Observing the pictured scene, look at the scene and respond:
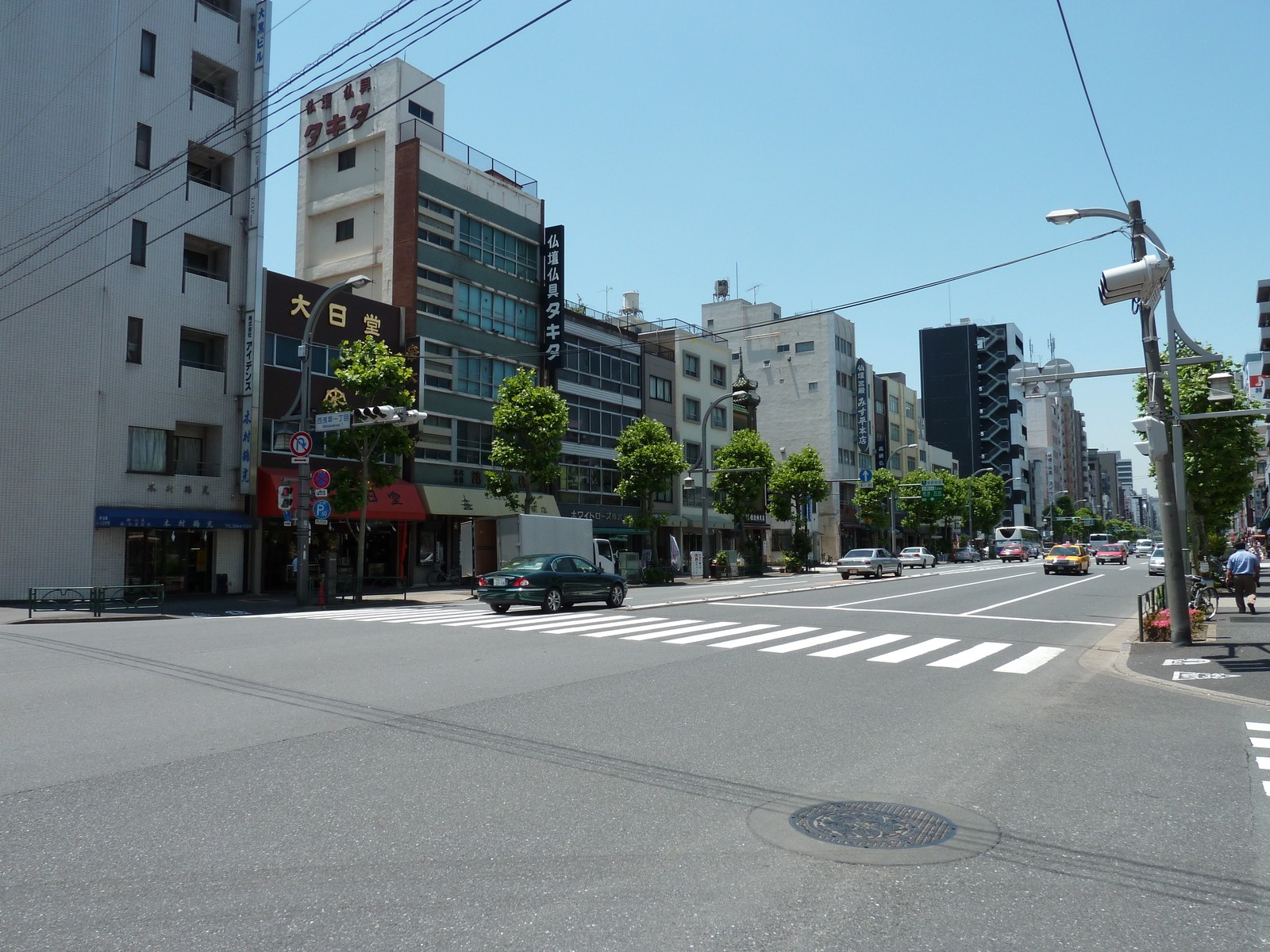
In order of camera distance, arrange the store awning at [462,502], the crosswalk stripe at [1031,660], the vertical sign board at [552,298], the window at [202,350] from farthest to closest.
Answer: the vertical sign board at [552,298] → the store awning at [462,502] → the window at [202,350] → the crosswalk stripe at [1031,660]

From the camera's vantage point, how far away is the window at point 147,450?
→ 27761 mm

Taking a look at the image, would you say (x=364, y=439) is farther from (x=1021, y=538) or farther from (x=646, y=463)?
(x=1021, y=538)

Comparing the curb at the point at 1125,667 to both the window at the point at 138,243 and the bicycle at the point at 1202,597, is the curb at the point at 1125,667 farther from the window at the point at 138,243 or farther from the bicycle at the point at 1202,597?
the window at the point at 138,243

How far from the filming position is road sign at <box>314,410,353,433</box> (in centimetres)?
2442

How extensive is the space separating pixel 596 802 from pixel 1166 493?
13099mm

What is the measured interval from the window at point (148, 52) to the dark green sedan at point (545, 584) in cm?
2118

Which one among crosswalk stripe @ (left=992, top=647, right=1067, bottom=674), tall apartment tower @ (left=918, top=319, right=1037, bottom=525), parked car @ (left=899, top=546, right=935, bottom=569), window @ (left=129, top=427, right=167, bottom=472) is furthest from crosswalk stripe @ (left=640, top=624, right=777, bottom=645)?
tall apartment tower @ (left=918, top=319, right=1037, bottom=525)

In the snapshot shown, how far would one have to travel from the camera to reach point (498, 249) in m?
43.0

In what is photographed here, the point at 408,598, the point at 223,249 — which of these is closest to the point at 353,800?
the point at 408,598

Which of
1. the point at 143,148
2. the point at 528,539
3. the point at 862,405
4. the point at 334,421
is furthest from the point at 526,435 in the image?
the point at 862,405

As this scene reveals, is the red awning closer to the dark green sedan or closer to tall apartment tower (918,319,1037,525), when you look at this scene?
the dark green sedan

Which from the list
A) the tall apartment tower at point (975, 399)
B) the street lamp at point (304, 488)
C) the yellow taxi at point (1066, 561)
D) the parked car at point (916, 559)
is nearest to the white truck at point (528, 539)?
the street lamp at point (304, 488)

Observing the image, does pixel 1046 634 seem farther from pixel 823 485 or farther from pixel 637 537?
pixel 823 485

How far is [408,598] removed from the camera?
2958 centimetres
